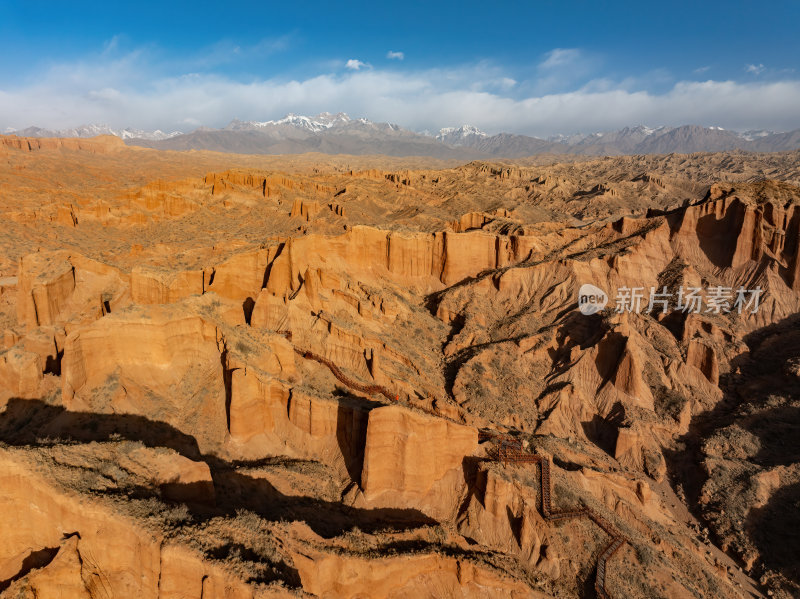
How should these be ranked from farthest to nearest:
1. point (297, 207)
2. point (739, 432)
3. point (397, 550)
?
point (297, 207)
point (739, 432)
point (397, 550)

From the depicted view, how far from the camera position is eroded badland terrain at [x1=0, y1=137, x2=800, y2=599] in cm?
1062

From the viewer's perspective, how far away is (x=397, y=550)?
515 inches

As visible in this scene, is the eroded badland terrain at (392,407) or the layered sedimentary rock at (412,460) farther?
the layered sedimentary rock at (412,460)

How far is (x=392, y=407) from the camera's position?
17016 mm

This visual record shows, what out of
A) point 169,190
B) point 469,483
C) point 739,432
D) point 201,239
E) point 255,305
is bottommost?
point 739,432

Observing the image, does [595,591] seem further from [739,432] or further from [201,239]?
[201,239]

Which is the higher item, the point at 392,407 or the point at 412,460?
the point at 392,407

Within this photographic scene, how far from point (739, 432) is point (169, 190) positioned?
2362 inches

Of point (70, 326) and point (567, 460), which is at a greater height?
point (70, 326)

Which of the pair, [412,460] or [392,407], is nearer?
[392,407]

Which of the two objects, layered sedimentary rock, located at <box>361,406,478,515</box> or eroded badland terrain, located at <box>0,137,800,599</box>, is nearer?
eroded badland terrain, located at <box>0,137,800,599</box>

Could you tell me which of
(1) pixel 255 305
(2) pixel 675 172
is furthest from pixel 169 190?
(2) pixel 675 172

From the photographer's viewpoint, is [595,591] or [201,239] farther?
[201,239]

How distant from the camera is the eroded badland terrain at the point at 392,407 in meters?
10.6
